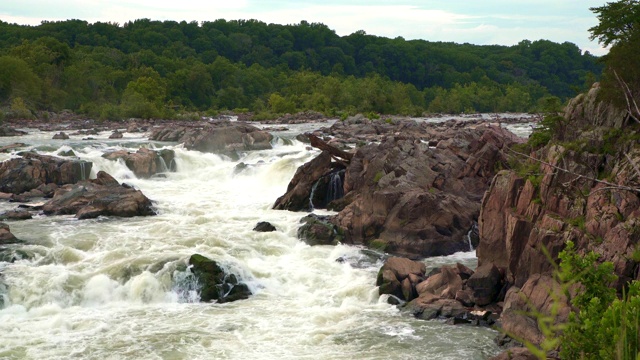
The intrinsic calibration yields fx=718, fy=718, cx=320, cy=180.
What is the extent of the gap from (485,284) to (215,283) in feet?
24.5

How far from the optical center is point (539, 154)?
21.3 m

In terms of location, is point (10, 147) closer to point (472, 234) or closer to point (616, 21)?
point (472, 234)

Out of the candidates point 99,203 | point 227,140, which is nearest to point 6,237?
point 99,203

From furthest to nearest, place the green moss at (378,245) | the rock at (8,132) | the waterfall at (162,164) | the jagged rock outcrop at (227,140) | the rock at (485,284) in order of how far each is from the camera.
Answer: the rock at (8,132) < the jagged rock outcrop at (227,140) < the waterfall at (162,164) < the green moss at (378,245) < the rock at (485,284)

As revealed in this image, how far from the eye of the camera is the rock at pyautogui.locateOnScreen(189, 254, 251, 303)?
2008 cm

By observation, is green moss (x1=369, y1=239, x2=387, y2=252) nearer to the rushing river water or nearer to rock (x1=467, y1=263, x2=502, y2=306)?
the rushing river water

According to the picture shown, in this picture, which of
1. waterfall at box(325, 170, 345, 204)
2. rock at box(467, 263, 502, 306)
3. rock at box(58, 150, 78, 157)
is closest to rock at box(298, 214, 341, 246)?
waterfall at box(325, 170, 345, 204)

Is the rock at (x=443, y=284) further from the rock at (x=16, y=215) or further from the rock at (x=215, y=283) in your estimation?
the rock at (x=16, y=215)

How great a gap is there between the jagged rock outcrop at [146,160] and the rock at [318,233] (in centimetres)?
1416

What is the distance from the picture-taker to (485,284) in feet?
62.3

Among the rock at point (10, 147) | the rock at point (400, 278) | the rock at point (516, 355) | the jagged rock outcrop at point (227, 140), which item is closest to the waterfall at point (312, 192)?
the rock at point (400, 278)

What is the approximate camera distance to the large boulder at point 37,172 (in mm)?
32281

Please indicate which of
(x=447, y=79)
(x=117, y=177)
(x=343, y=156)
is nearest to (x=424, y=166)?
(x=343, y=156)

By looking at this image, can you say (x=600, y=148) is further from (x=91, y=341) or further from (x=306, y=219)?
(x=91, y=341)
